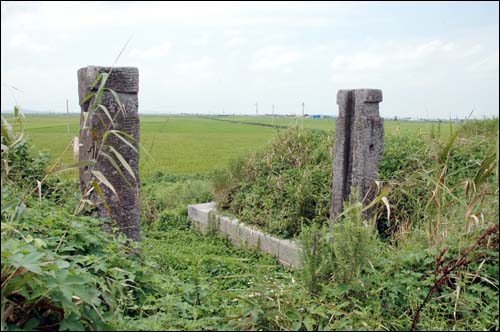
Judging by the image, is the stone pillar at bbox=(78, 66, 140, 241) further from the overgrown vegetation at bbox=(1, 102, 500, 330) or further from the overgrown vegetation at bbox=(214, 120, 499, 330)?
the overgrown vegetation at bbox=(214, 120, 499, 330)

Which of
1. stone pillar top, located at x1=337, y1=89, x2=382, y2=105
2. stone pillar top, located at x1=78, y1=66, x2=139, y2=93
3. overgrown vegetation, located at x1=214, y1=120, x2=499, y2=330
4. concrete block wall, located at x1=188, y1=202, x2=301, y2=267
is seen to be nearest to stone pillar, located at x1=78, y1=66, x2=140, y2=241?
stone pillar top, located at x1=78, y1=66, x2=139, y2=93

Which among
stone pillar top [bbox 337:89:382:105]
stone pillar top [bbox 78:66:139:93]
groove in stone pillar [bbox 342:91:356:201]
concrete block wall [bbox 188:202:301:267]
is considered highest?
stone pillar top [bbox 78:66:139:93]

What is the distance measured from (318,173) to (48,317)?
3.79m

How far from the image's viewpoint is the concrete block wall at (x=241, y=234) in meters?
4.74

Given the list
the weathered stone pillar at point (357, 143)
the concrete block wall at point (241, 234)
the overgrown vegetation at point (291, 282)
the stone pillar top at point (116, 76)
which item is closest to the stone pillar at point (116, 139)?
the stone pillar top at point (116, 76)

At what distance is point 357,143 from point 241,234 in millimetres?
1788

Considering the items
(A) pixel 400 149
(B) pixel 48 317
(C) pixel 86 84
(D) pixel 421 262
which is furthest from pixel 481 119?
(B) pixel 48 317

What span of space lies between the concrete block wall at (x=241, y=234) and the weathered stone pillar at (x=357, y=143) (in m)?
0.59

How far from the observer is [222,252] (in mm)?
5293

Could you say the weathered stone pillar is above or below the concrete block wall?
above

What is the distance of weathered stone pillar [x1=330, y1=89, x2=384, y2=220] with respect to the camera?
4438 millimetres

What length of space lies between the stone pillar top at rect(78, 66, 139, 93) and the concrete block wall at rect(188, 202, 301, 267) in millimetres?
1973

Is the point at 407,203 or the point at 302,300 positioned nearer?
the point at 302,300

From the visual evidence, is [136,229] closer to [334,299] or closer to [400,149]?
[334,299]
